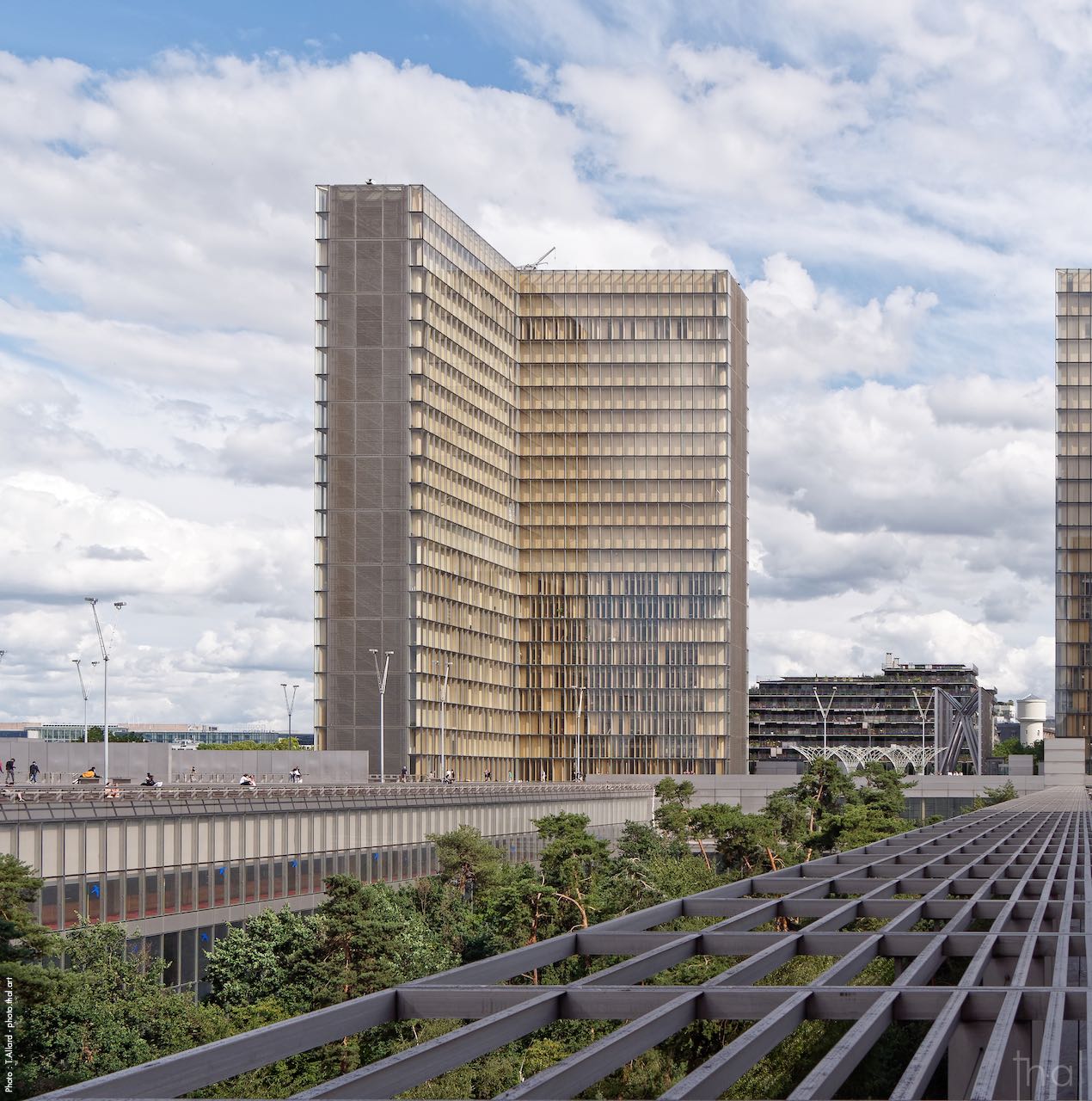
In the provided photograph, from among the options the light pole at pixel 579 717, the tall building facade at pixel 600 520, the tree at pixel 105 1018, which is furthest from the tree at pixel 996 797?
the tree at pixel 105 1018

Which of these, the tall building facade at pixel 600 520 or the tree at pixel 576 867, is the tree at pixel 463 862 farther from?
the tall building facade at pixel 600 520

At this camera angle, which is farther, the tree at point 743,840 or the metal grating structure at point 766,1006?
the tree at point 743,840

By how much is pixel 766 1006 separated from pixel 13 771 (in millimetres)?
79483

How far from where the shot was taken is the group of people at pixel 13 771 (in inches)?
3275

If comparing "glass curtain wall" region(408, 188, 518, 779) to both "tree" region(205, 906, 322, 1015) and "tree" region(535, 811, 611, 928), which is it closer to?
"tree" region(535, 811, 611, 928)

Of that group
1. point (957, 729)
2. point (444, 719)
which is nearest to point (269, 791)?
point (444, 719)

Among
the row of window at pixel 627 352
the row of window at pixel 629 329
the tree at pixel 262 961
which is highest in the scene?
the row of window at pixel 629 329

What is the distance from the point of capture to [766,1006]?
1345 cm

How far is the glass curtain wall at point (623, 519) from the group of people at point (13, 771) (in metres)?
106

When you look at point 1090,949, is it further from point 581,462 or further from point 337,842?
point 581,462

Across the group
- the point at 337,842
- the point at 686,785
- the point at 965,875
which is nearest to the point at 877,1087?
the point at 965,875

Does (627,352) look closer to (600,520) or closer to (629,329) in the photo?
(629,329)

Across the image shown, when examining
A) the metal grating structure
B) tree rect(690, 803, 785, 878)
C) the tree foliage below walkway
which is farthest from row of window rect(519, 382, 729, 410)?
the metal grating structure

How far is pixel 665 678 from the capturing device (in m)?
194
